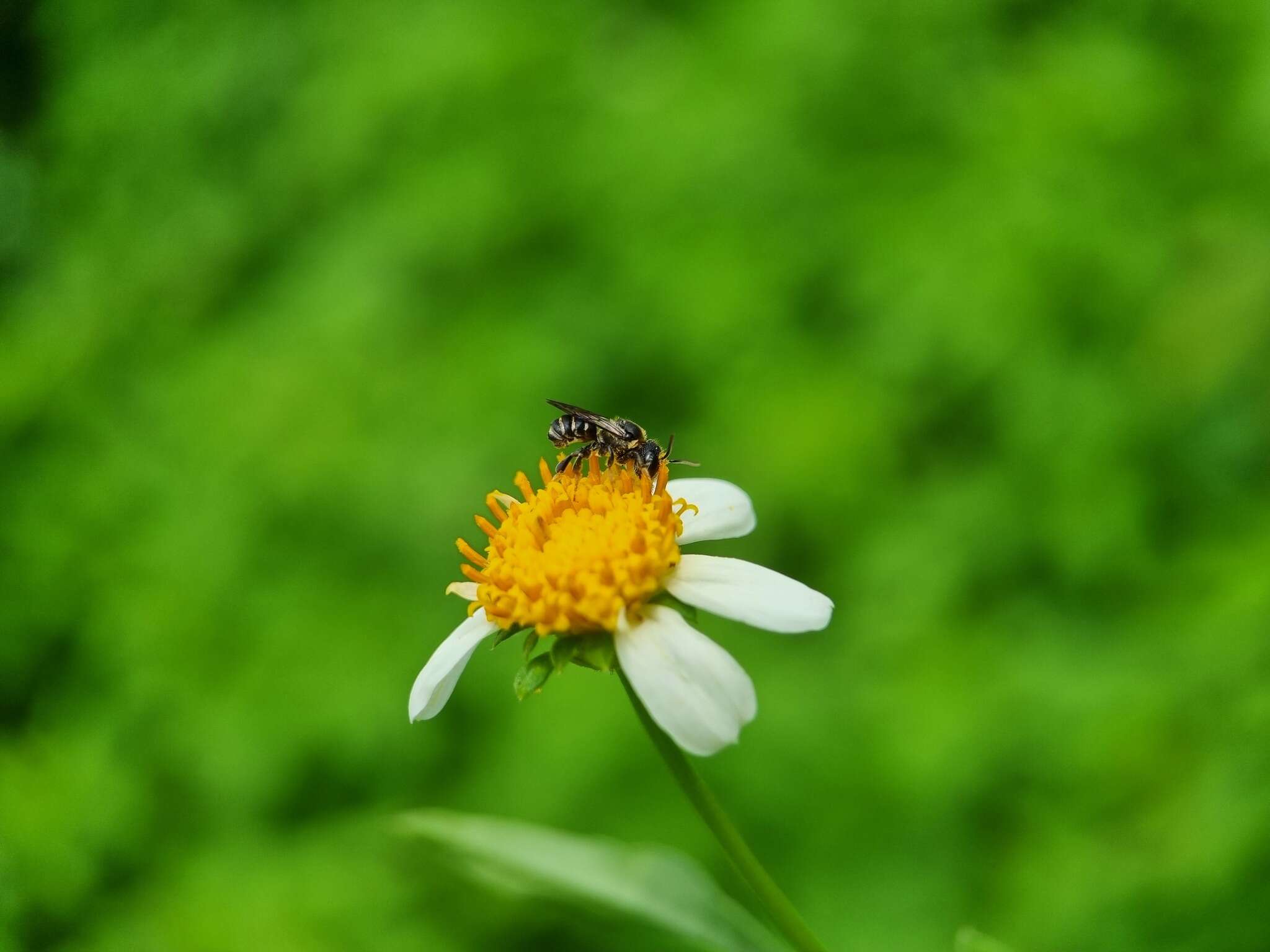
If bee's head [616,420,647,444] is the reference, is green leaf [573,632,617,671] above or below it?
below

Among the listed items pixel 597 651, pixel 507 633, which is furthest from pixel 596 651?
pixel 507 633

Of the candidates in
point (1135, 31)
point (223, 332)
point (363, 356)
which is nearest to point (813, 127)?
A: point (1135, 31)

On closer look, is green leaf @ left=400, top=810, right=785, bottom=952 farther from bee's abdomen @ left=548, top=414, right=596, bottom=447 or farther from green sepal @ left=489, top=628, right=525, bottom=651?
bee's abdomen @ left=548, top=414, right=596, bottom=447

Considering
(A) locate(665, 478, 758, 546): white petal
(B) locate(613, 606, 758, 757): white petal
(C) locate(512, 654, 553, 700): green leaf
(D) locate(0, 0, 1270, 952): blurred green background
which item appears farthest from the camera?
(D) locate(0, 0, 1270, 952): blurred green background

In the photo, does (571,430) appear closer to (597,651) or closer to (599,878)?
(597,651)

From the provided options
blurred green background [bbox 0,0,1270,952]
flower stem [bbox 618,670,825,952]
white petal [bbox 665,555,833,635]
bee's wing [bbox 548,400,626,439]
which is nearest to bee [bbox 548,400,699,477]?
bee's wing [bbox 548,400,626,439]

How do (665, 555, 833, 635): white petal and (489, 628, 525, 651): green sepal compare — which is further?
(489, 628, 525, 651): green sepal

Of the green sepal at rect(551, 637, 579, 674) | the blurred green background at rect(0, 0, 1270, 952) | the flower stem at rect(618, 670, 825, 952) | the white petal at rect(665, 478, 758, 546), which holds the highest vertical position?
the blurred green background at rect(0, 0, 1270, 952)
